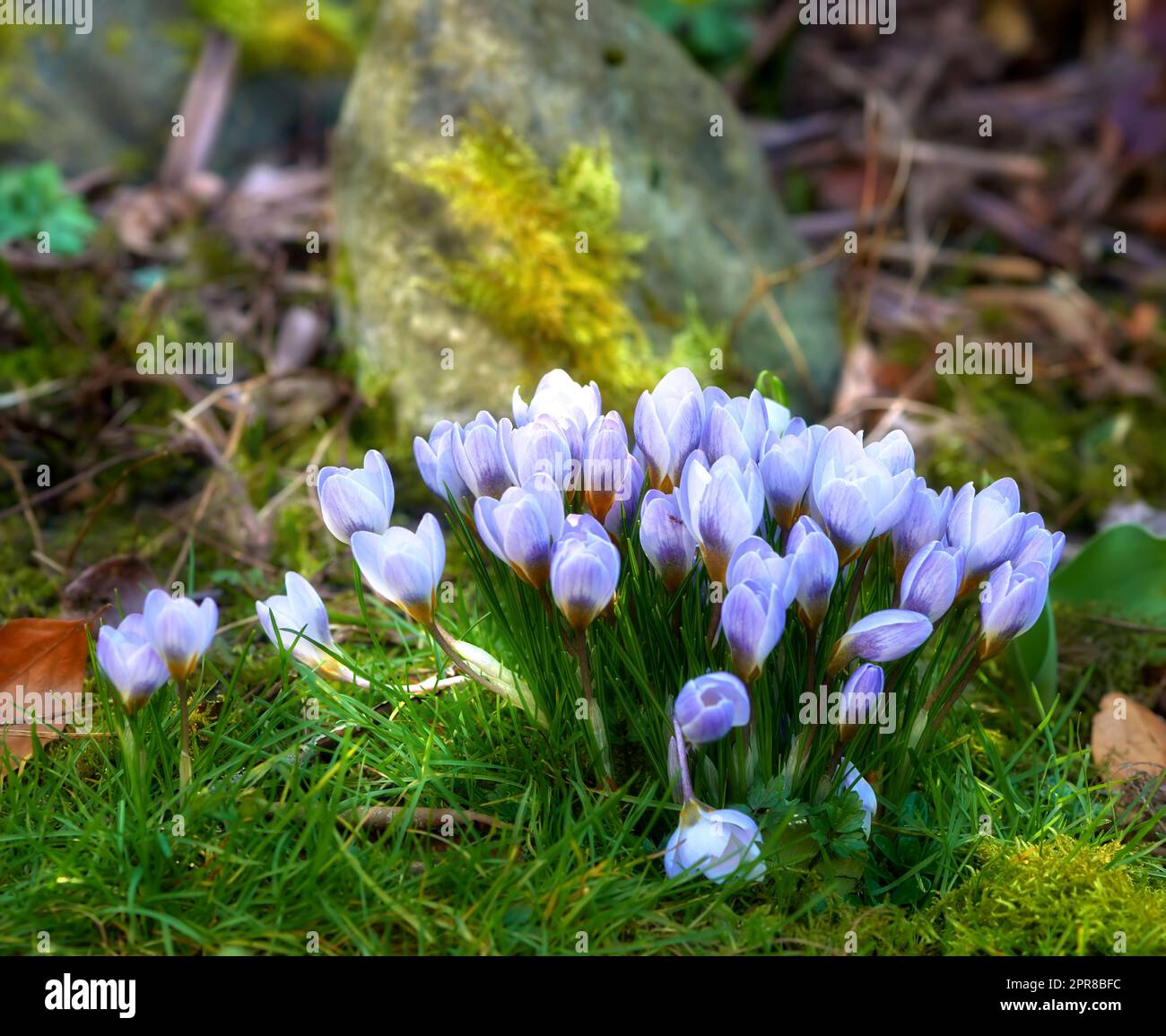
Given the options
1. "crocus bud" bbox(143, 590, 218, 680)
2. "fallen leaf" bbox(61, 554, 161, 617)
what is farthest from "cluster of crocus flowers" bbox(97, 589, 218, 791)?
"fallen leaf" bbox(61, 554, 161, 617)

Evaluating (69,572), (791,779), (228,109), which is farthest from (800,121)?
(791,779)

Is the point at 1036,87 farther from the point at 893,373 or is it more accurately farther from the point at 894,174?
the point at 893,373

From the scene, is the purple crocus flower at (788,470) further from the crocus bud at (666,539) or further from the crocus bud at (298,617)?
the crocus bud at (298,617)

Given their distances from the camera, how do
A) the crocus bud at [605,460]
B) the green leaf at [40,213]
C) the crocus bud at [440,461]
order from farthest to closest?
the green leaf at [40,213], the crocus bud at [440,461], the crocus bud at [605,460]

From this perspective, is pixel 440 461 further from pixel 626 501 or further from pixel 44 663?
pixel 44 663

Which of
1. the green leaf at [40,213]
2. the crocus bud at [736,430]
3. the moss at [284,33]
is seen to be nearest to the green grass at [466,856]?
the crocus bud at [736,430]

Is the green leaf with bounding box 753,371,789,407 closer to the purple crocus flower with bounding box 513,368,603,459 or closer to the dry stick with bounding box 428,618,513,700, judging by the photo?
the purple crocus flower with bounding box 513,368,603,459
